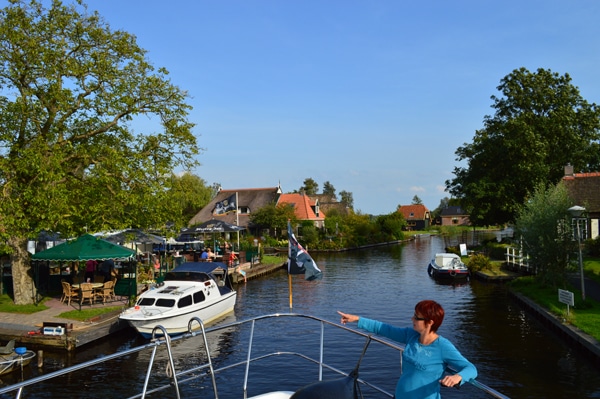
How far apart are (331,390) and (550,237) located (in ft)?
76.8

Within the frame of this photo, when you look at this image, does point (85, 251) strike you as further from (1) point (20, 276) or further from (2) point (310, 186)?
(2) point (310, 186)

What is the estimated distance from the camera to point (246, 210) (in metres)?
78.9

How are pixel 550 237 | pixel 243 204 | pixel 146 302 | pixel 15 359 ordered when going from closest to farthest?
pixel 15 359 < pixel 146 302 < pixel 550 237 < pixel 243 204

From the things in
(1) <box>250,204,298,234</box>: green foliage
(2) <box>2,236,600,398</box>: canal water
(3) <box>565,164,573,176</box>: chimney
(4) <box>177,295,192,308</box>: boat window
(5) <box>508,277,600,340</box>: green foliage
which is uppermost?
(3) <box>565,164,573,176</box>: chimney

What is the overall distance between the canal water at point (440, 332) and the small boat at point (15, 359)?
289 millimetres

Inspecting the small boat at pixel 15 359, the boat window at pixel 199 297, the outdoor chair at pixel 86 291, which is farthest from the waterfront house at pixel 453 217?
the small boat at pixel 15 359

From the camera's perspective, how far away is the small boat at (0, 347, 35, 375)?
16.4 metres

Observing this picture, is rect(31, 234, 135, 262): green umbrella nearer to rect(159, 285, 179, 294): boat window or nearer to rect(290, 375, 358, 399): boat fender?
rect(159, 285, 179, 294): boat window

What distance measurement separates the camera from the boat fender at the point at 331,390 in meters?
5.85

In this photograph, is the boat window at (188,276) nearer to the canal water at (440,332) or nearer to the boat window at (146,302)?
the canal water at (440,332)

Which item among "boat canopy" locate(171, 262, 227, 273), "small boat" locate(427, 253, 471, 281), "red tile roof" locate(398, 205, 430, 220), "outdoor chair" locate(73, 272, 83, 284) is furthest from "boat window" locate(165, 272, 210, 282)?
"red tile roof" locate(398, 205, 430, 220)

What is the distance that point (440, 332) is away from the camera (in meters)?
22.9

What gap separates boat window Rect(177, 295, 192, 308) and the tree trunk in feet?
25.7

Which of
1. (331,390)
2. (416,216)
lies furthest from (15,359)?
(416,216)
